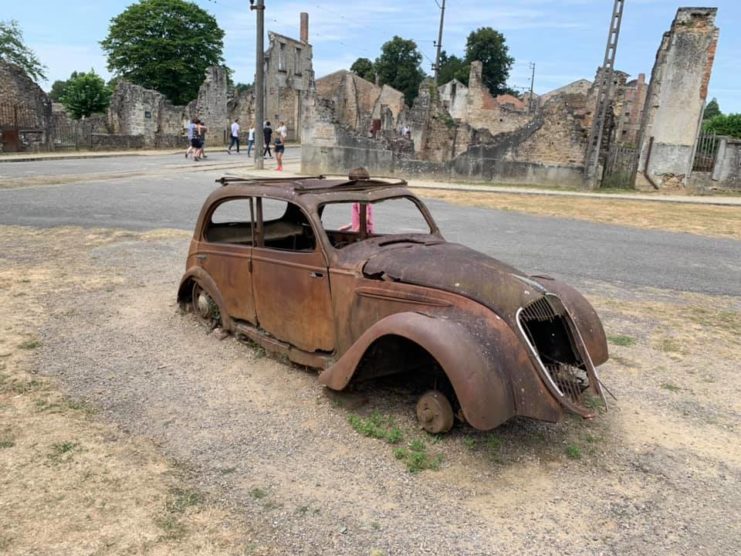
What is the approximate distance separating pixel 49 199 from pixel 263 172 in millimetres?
8725

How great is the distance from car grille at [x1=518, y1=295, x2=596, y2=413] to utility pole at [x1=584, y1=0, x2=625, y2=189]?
55.3 ft

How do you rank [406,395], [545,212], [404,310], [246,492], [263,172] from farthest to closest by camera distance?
[263,172] → [545,212] → [406,395] → [404,310] → [246,492]

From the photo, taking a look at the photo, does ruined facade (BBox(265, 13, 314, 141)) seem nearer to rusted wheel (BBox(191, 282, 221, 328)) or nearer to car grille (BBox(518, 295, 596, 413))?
rusted wheel (BBox(191, 282, 221, 328))

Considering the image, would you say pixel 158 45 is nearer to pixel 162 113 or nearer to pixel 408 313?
pixel 162 113

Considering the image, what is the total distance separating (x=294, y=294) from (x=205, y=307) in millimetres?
1465

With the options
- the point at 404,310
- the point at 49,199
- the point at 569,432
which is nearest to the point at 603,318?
the point at 569,432

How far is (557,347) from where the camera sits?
3.71m

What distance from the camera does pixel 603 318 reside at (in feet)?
19.6

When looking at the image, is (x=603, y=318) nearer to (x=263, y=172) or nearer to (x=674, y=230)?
(x=674, y=230)

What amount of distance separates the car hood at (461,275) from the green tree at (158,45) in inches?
2019

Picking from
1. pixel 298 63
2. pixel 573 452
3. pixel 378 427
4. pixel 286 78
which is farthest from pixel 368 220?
pixel 298 63

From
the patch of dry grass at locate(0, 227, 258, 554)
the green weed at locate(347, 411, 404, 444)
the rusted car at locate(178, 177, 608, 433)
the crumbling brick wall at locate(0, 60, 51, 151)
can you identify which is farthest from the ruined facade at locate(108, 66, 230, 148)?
the green weed at locate(347, 411, 404, 444)

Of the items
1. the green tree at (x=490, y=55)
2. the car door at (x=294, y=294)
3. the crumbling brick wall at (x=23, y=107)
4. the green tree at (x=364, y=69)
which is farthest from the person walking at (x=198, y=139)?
the green tree at (x=490, y=55)

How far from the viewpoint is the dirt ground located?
261cm
